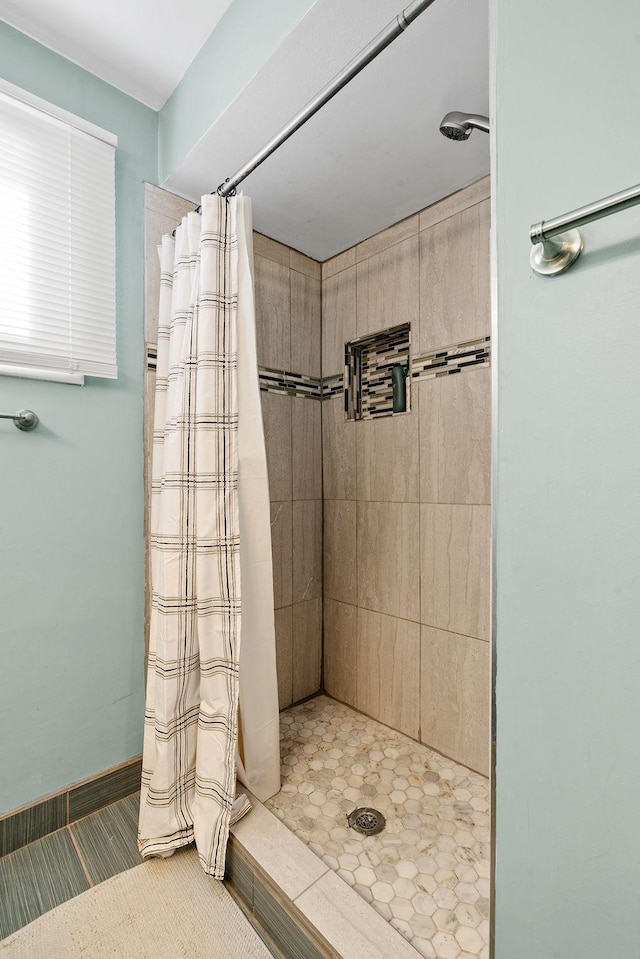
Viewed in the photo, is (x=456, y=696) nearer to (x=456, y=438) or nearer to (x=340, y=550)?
(x=340, y=550)

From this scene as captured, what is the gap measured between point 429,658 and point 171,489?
113 cm

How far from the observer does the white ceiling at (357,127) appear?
39.8 inches

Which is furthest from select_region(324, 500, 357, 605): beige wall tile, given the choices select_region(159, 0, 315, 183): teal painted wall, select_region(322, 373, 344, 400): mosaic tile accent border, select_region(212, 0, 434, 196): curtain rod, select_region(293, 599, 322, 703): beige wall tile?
select_region(159, 0, 315, 183): teal painted wall

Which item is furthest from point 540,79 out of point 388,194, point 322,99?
point 388,194

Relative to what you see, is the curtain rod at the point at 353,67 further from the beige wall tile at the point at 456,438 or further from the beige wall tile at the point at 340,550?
the beige wall tile at the point at 340,550

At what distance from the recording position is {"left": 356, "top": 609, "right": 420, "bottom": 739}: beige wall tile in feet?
5.77

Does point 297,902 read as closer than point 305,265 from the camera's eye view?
Yes

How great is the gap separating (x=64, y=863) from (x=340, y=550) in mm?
1343

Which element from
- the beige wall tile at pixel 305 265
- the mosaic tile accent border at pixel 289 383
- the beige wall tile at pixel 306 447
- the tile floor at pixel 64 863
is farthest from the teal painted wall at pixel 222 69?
the tile floor at pixel 64 863

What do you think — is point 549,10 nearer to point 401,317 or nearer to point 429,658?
point 401,317

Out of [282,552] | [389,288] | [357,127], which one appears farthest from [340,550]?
[357,127]

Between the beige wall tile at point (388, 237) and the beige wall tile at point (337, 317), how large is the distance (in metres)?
0.08

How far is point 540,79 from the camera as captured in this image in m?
0.64

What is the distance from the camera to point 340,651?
6.73ft
